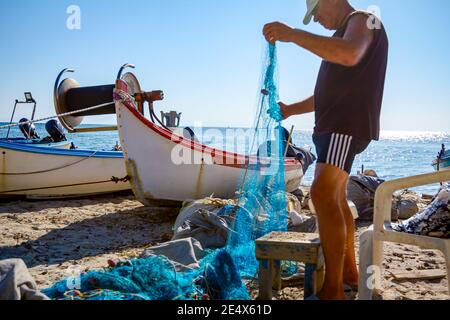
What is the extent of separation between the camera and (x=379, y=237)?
9.95ft

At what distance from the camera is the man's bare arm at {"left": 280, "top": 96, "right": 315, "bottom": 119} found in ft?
10.8

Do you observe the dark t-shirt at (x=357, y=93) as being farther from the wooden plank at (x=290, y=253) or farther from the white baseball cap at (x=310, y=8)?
the wooden plank at (x=290, y=253)

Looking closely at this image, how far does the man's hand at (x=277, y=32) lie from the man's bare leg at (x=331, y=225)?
0.91m

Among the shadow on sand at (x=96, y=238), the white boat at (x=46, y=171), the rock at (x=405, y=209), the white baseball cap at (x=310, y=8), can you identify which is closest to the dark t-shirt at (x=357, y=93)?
the white baseball cap at (x=310, y=8)

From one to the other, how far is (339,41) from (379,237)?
Result: 1.64 meters

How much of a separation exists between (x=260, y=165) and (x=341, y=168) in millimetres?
1976

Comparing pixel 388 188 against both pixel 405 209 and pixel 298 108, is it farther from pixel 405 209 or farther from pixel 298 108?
pixel 405 209

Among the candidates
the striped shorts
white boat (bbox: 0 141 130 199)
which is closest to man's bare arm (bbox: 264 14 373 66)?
the striped shorts

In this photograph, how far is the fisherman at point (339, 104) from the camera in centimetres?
245

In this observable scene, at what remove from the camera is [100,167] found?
8.66 metres

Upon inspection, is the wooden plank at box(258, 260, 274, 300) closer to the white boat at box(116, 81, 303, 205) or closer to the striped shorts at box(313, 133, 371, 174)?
the striped shorts at box(313, 133, 371, 174)

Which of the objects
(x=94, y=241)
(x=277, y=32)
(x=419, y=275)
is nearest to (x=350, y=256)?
(x=419, y=275)

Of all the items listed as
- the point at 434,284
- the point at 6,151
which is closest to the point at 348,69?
the point at 434,284
